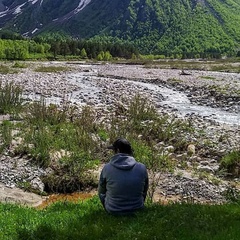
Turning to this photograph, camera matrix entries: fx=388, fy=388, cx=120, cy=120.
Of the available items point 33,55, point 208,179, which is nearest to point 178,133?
point 208,179

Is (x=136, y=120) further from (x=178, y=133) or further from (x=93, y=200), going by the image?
(x=93, y=200)

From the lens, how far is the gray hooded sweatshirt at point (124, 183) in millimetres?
7434

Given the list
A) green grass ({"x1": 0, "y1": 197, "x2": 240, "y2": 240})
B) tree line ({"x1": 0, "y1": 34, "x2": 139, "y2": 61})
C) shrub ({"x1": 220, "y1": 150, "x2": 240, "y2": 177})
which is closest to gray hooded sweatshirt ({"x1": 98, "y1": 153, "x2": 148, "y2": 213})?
green grass ({"x1": 0, "y1": 197, "x2": 240, "y2": 240})

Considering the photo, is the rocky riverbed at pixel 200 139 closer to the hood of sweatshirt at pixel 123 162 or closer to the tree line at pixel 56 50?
the hood of sweatshirt at pixel 123 162

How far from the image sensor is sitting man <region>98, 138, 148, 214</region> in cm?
743

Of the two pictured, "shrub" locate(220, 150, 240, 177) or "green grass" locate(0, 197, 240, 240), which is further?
"shrub" locate(220, 150, 240, 177)

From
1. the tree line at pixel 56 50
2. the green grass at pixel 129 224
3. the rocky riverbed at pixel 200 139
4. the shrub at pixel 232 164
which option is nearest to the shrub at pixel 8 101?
the rocky riverbed at pixel 200 139

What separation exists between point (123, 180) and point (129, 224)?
0.85 metres

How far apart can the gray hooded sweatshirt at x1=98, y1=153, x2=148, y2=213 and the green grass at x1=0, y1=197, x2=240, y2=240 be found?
0.80 ft

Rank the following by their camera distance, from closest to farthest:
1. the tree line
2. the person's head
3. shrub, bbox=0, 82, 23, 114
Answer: the person's head, shrub, bbox=0, 82, 23, 114, the tree line

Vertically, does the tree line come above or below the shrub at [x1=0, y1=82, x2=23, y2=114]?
above

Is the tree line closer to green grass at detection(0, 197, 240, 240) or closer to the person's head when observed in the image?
green grass at detection(0, 197, 240, 240)

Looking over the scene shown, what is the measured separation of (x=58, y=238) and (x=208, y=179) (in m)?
7.31

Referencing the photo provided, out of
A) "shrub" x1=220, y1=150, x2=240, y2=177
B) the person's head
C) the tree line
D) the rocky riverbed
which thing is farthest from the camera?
the tree line
